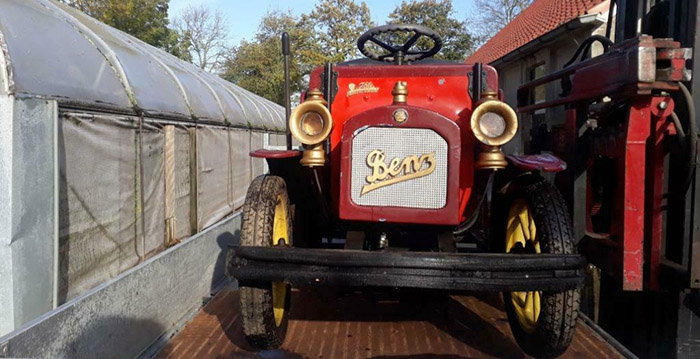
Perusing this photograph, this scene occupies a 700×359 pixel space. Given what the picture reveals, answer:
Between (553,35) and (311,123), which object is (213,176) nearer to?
(311,123)

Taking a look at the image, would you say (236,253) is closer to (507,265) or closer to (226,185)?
(507,265)

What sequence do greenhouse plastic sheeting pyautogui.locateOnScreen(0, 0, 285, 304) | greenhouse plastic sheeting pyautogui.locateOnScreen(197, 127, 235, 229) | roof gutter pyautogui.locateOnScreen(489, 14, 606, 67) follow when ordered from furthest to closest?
roof gutter pyautogui.locateOnScreen(489, 14, 606, 67) < greenhouse plastic sheeting pyautogui.locateOnScreen(197, 127, 235, 229) < greenhouse plastic sheeting pyautogui.locateOnScreen(0, 0, 285, 304)

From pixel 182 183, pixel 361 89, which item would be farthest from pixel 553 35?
pixel 361 89

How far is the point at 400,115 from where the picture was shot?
315cm

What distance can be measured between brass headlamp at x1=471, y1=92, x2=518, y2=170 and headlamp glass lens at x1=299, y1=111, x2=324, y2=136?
0.90 metres

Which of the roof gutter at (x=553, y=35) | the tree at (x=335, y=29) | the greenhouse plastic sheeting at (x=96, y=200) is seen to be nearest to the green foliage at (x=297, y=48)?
the tree at (x=335, y=29)

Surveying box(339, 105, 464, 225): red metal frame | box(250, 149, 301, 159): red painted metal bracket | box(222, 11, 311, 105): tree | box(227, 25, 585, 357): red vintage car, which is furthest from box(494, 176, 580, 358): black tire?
box(222, 11, 311, 105): tree

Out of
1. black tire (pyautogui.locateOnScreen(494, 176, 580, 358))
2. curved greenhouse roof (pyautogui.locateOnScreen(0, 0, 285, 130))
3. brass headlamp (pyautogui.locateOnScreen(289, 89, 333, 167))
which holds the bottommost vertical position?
black tire (pyautogui.locateOnScreen(494, 176, 580, 358))

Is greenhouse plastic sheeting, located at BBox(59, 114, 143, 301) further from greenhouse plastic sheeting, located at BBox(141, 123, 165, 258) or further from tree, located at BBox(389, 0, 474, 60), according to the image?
tree, located at BBox(389, 0, 474, 60)

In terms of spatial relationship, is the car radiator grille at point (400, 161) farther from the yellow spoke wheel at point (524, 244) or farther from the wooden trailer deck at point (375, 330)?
the wooden trailer deck at point (375, 330)

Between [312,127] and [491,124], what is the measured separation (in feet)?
3.44

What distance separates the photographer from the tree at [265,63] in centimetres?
3539

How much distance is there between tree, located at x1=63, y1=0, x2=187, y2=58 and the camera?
19906 millimetres

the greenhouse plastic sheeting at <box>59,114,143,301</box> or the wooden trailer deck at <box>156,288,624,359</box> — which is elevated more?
the greenhouse plastic sheeting at <box>59,114,143,301</box>
